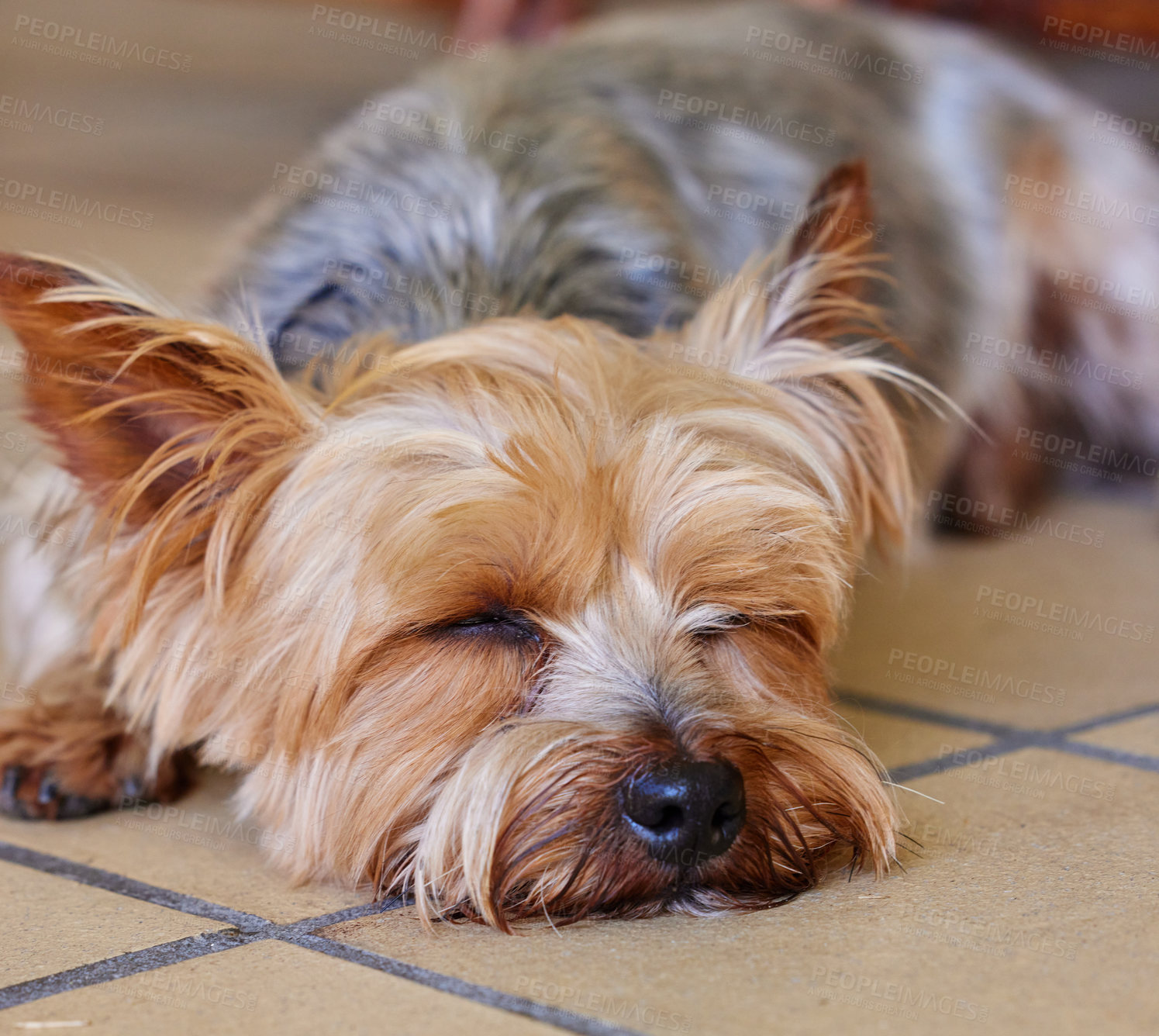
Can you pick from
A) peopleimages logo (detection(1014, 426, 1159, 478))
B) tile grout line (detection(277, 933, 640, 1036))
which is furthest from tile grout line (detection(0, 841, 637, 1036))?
peopleimages logo (detection(1014, 426, 1159, 478))

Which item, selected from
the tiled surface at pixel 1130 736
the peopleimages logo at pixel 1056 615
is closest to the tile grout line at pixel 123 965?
the tiled surface at pixel 1130 736

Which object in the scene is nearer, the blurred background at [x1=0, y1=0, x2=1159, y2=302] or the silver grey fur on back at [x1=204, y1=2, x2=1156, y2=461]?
the silver grey fur on back at [x1=204, y1=2, x2=1156, y2=461]

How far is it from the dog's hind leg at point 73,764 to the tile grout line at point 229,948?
30cm

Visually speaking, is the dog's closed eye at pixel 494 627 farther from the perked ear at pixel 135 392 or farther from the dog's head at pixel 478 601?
the perked ear at pixel 135 392

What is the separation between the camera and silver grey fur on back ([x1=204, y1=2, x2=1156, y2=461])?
314 centimetres

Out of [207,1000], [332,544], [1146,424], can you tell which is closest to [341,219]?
[332,544]

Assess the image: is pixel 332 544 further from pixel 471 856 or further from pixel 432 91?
pixel 432 91

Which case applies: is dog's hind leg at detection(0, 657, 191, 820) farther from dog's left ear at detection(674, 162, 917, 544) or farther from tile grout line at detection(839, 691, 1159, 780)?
tile grout line at detection(839, 691, 1159, 780)

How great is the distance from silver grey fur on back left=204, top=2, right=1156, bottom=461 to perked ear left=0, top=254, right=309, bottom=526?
29 centimetres

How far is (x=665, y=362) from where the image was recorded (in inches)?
102

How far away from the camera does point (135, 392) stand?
7.32 ft

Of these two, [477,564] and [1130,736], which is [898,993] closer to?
[477,564]

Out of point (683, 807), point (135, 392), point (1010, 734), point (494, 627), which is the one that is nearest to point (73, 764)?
point (135, 392)

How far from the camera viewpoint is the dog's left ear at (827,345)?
259 centimetres
